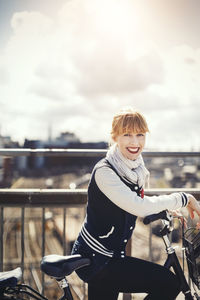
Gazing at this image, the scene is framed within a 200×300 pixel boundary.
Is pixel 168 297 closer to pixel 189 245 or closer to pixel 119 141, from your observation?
pixel 189 245

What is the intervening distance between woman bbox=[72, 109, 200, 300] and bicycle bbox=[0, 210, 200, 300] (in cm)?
8

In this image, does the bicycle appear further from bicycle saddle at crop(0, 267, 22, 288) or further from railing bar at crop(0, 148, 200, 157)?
railing bar at crop(0, 148, 200, 157)

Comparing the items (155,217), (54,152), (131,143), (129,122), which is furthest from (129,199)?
(54,152)

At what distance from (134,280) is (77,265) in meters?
0.37

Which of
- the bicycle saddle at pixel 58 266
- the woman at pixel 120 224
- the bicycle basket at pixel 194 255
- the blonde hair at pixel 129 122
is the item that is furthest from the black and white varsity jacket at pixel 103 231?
the bicycle basket at pixel 194 255

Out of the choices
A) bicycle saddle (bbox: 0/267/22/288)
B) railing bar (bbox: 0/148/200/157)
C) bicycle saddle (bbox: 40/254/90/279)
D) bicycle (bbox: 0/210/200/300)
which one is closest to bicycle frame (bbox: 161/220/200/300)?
bicycle (bbox: 0/210/200/300)

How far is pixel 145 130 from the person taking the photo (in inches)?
87.4

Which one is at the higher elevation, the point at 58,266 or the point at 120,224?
the point at 120,224

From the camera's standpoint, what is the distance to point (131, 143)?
87.0 inches

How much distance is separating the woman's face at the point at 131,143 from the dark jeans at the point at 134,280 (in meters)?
0.66

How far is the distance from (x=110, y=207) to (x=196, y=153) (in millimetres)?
1819

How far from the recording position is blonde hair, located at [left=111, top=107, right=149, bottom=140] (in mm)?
2180

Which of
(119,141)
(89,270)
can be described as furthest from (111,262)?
(119,141)

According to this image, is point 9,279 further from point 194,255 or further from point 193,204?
point 193,204
